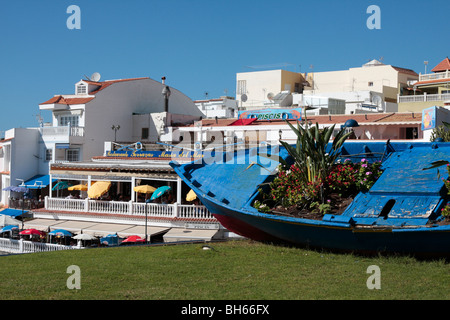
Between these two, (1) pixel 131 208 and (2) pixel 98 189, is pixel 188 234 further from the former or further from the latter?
(2) pixel 98 189

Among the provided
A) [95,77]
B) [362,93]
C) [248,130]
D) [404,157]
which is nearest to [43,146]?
[95,77]

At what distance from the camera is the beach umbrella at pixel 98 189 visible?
28.0m

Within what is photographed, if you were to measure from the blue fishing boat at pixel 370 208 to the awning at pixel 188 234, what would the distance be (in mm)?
6717

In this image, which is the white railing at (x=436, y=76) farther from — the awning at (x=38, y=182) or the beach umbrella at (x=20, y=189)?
the beach umbrella at (x=20, y=189)

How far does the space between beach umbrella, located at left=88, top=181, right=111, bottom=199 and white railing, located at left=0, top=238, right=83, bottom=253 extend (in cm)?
421

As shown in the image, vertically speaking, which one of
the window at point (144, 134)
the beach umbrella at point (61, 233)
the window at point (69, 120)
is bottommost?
the beach umbrella at point (61, 233)

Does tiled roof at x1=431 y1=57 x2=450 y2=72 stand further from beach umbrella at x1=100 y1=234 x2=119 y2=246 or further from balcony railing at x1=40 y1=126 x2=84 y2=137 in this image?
beach umbrella at x1=100 y1=234 x2=119 y2=246

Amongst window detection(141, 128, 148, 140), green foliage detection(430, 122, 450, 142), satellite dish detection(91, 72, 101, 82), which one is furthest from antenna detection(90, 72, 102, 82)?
green foliage detection(430, 122, 450, 142)

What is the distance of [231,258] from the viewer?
13.2 metres

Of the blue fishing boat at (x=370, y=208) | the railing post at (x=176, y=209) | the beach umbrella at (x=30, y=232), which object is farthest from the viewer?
the beach umbrella at (x=30, y=232)

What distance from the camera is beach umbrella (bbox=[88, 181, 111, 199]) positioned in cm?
2802

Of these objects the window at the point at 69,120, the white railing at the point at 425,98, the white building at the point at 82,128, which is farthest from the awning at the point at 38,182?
the white railing at the point at 425,98

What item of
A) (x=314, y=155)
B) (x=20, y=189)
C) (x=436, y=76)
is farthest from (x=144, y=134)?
(x=314, y=155)

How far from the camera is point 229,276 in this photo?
36.9ft
